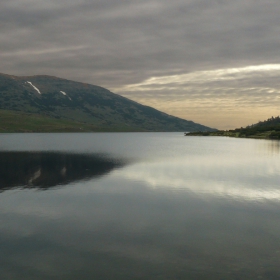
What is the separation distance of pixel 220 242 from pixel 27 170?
185ft

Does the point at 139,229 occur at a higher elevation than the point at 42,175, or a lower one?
lower

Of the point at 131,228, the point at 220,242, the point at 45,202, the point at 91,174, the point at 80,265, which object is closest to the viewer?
the point at 80,265

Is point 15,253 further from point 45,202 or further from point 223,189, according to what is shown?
point 223,189

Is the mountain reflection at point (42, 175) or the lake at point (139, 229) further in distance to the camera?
the mountain reflection at point (42, 175)

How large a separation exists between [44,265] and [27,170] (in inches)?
2094

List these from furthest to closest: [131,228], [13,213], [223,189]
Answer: [223,189] < [13,213] < [131,228]

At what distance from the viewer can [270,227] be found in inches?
1207

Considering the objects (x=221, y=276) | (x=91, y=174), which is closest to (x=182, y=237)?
(x=221, y=276)

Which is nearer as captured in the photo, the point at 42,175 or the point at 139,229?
the point at 139,229

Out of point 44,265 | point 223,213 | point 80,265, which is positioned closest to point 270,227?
point 223,213

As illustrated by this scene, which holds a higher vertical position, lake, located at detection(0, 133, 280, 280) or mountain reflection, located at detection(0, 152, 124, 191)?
mountain reflection, located at detection(0, 152, 124, 191)

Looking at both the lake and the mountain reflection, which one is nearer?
the lake

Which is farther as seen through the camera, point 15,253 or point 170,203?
point 170,203

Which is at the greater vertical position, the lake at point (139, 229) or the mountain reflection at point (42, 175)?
the mountain reflection at point (42, 175)
